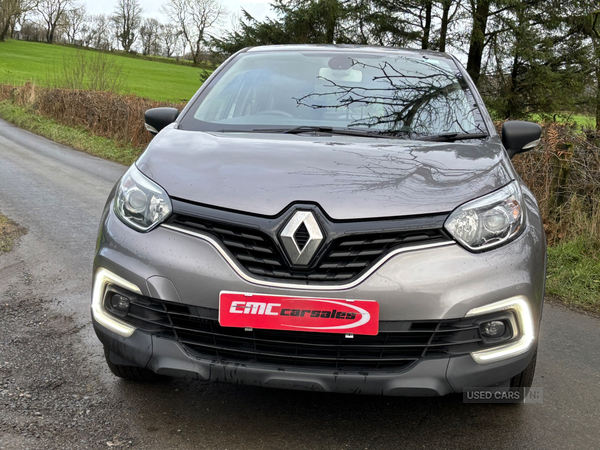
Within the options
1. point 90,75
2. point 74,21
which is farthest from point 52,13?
point 90,75

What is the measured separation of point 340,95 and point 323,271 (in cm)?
153

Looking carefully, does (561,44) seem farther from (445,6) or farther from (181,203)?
(181,203)

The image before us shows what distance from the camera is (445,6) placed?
18078mm

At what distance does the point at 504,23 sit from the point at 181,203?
58.0 feet

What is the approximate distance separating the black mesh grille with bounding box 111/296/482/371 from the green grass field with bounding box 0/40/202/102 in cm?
4082

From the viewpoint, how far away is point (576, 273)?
5051 mm

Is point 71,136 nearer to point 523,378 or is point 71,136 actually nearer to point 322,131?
point 322,131

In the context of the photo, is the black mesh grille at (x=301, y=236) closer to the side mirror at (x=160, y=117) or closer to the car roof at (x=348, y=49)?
the side mirror at (x=160, y=117)

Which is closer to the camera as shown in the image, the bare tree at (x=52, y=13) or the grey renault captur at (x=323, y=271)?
the grey renault captur at (x=323, y=271)

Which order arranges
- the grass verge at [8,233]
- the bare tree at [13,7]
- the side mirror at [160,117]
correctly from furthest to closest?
the bare tree at [13,7] < the grass verge at [8,233] < the side mirror at [160,117]

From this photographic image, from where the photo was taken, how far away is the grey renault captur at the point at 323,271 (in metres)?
2.13

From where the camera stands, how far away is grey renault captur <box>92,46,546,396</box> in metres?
2.13

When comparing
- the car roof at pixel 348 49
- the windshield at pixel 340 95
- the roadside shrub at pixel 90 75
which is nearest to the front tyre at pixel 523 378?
the windshield at pixel 340 95

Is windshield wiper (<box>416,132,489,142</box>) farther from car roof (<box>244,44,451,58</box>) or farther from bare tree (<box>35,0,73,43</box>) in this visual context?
bare tree (<box>35,0,73,43</box>)
